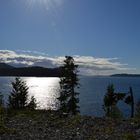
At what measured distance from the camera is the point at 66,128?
13.8m

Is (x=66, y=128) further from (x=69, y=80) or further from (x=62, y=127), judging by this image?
(x=69, y=80)

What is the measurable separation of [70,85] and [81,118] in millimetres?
44381

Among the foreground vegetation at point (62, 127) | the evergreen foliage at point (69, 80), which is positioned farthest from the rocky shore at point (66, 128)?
the evergreen foliage at point (69, 80)

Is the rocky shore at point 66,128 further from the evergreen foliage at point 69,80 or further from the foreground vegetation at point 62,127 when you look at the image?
the evergreen foliage at point 69,80

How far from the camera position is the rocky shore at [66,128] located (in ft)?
40.0

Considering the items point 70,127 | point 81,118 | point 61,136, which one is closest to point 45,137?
point 61,136

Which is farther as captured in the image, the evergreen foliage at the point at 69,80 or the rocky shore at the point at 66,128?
the evergreen foliage at the point at 69,80

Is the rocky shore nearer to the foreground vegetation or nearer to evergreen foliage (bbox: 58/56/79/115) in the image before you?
the foreground vegetation

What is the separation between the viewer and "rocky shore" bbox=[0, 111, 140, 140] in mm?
12188

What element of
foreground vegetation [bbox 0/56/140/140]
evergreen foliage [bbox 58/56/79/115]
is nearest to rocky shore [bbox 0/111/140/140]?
foreground vegetation [bbox 0/56/140/140]

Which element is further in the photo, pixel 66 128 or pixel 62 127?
pixel 62 127

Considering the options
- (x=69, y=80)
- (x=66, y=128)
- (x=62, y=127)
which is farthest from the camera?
(x=69, y=80)

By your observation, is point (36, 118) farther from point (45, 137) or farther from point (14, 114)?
point (45, 137)

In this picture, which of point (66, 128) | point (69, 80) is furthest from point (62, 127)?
point (69, 80)
